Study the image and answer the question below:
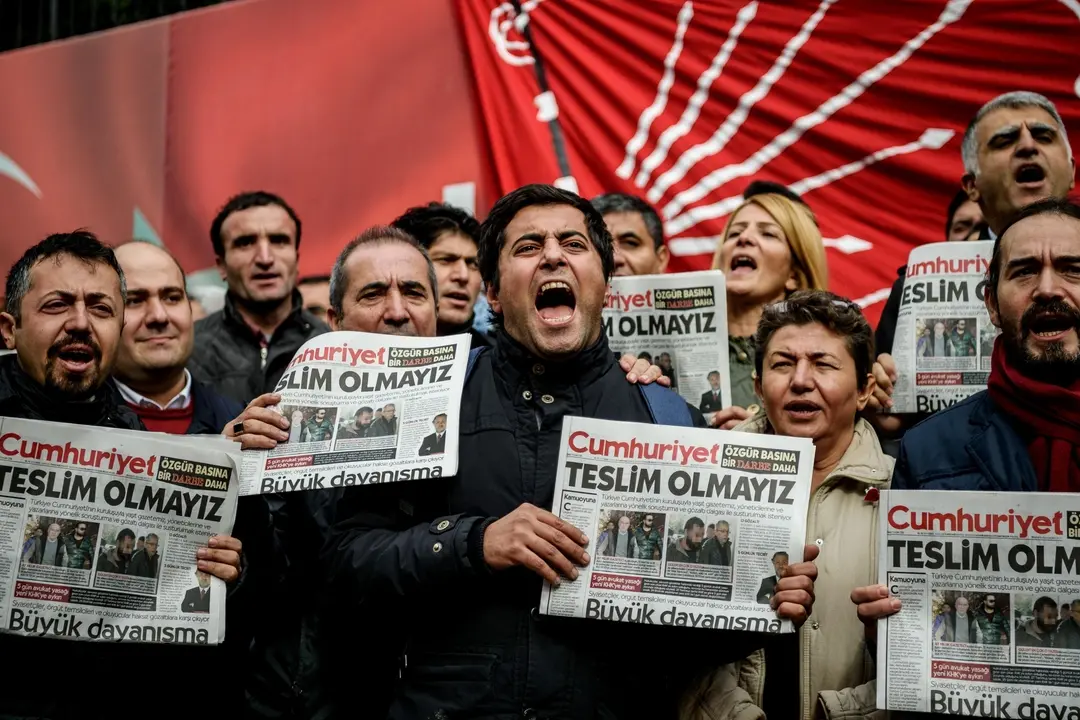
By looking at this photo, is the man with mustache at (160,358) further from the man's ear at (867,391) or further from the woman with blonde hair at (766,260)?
the man's ear at (867,391)

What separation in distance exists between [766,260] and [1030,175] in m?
0.99

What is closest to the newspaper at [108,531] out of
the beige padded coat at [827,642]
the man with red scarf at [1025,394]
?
the beige padded coat at [827,642]

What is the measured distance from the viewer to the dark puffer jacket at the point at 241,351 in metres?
5.21

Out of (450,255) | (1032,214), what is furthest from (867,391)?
(450,255)

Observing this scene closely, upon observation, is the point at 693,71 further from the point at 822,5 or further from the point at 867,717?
the point at 867,717

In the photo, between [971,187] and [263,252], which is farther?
[263,252]

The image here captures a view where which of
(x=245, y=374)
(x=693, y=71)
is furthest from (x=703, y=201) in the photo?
(x=245, y=374)

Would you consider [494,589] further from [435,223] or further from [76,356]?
[435,223]

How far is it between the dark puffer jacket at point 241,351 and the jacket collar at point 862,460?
2.37 meters

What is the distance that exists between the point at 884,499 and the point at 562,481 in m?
0.79

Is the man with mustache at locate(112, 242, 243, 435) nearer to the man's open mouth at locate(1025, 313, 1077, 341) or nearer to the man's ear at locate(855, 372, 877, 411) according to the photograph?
the man's ear at locate(855, 372, 877, 411)

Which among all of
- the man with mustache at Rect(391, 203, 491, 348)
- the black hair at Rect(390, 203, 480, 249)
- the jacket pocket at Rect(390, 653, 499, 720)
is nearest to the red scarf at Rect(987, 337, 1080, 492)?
the jacket pocket at Rect(390, 653, 499, 720)

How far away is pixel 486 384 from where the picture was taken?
11.0ft

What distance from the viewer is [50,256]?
3.57 metres
